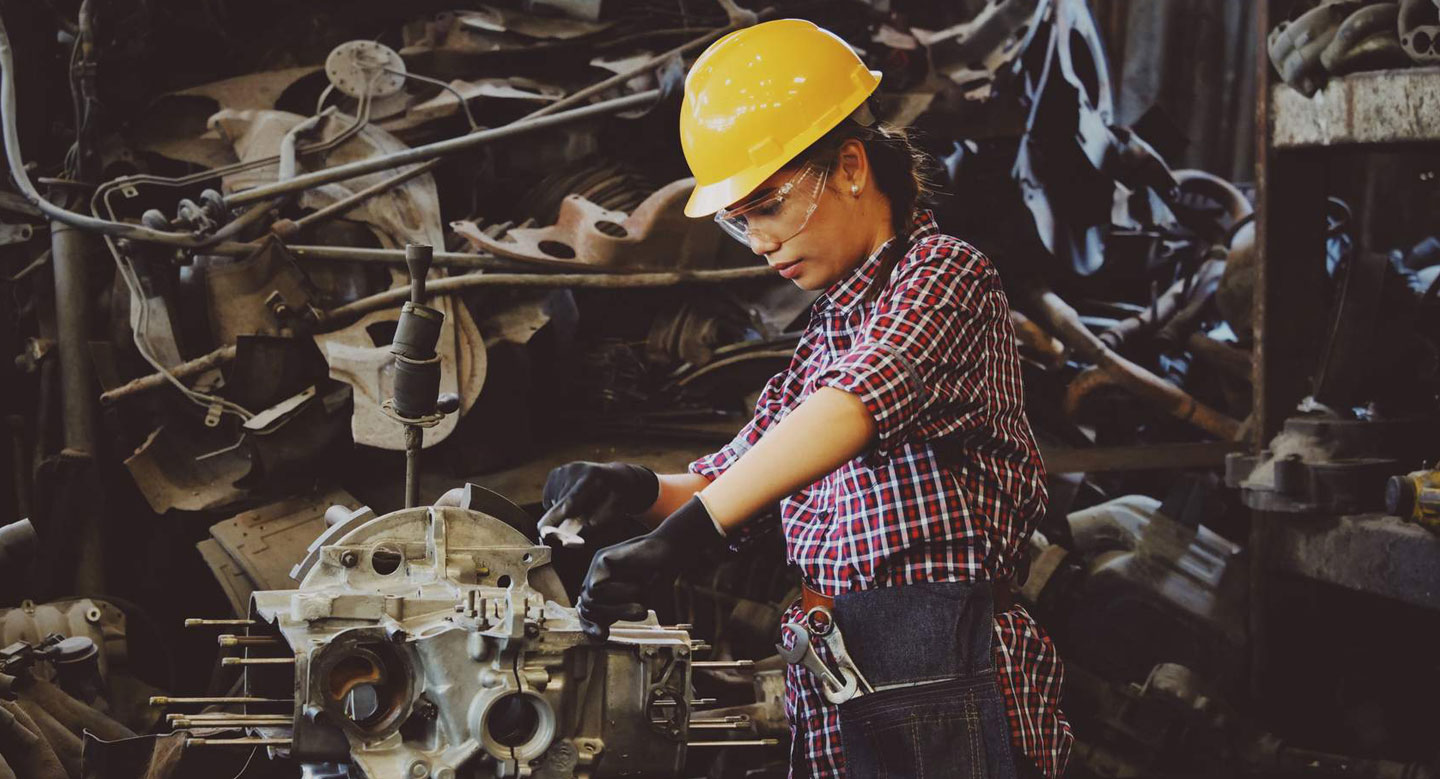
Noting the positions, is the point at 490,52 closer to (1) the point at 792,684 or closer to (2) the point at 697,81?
(2) the point at 697,81

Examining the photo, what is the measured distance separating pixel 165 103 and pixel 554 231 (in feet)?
4.57

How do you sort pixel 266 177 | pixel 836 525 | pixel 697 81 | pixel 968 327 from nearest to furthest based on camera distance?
pixel 968 327 → pixel 836 525 → pixel 697 81 → pixel 266 177

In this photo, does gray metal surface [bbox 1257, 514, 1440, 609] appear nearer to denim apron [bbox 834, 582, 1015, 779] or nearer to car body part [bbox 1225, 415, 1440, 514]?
car body part [bbox 1225, 415, 1440, 514]

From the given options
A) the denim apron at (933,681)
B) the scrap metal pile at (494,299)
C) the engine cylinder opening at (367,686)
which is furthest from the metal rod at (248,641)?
the scrap metal pile at (494,299)

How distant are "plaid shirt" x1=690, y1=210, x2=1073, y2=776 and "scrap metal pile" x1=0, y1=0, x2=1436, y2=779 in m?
1.44

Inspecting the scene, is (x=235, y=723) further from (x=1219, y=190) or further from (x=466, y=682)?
(x=1219, y=190)

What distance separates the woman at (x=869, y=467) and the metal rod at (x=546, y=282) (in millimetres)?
1948

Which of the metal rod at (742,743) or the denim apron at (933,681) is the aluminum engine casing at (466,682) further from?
the denim apron at (933,681)

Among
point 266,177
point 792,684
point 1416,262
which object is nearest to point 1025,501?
point 792,684

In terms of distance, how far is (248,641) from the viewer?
1.82 m

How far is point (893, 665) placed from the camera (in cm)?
177

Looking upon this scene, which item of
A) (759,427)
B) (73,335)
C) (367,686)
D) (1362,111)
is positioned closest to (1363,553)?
(1362,111)

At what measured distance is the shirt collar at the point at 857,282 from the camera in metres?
1.82

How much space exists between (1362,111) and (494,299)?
7.83ft
